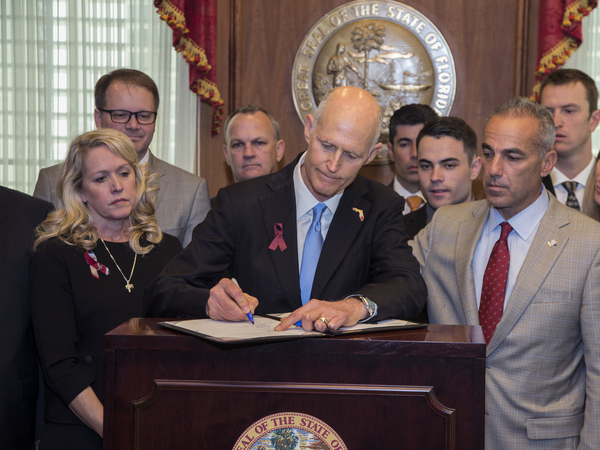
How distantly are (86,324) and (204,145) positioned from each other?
276cm

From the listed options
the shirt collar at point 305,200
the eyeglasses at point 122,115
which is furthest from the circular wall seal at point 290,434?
the eyeglasses at point 122,115

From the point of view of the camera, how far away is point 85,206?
8.18 ft

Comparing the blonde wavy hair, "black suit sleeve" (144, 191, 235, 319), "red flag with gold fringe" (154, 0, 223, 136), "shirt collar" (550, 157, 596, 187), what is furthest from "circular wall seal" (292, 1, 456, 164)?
"black suit sleeve" (144, 191, 235, 319)

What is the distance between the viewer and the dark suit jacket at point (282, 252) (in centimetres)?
187

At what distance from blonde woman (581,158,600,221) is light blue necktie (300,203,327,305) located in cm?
123

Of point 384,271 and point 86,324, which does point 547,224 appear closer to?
point 384,271

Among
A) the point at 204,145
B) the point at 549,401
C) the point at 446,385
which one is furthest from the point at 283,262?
the point at 204,145

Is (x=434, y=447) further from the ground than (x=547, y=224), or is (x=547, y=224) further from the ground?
(x=547, y=224)

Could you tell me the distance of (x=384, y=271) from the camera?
1904 mm

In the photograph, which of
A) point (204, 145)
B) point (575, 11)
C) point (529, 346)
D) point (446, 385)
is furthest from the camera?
point (204, 145)

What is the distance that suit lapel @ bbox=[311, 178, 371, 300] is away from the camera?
1.88 metres

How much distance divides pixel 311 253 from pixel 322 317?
0.60 m

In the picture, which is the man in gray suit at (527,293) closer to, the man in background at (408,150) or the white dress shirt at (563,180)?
the white dress shirt at (563,180)

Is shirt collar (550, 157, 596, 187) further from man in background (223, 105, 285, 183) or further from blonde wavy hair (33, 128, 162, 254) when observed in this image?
blonde wavy hair (33, 128, 162, 254)
